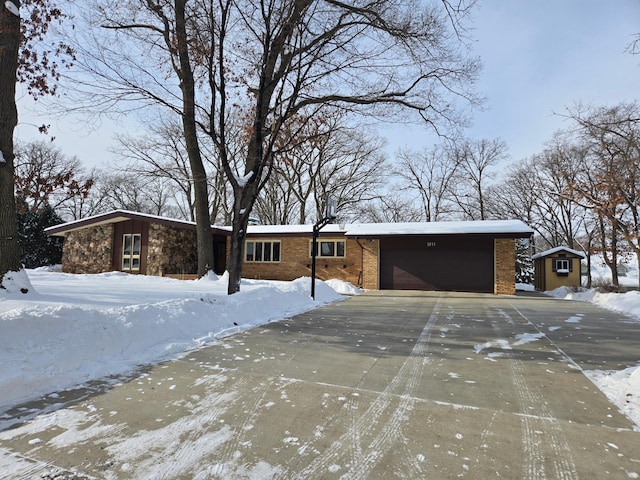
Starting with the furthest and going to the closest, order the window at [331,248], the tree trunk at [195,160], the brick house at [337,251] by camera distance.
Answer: the window at [331,248] → the brick house at [337,251] → the tree trunk at [195,160]

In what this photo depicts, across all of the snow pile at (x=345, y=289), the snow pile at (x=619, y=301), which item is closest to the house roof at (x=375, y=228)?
the snow pile at (x=345, y=289)

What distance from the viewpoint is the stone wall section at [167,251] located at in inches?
682

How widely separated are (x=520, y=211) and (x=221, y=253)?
26.7 m

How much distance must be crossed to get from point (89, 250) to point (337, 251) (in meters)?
13.7

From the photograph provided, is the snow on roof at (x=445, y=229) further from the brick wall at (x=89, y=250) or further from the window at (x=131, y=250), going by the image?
the brick wall at (x=89, y=250)

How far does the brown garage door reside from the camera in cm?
1573

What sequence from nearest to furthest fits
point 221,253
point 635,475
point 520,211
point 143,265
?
point 635,475
point 143,265
point 221,253
point 520,211

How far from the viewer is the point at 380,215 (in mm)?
36281

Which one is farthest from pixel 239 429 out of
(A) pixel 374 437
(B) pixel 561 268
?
(B) pixel 561 268

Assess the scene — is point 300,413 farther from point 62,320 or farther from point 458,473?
point 62,320

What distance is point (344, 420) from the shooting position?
2836 mm

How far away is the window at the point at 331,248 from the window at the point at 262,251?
248 cm

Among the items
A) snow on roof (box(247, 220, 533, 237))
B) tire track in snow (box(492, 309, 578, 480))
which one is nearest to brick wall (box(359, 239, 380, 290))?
snow on roof (box(247, 220, 533, 237))

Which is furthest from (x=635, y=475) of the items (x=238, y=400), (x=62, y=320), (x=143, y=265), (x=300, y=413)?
(x=143, y=265)
